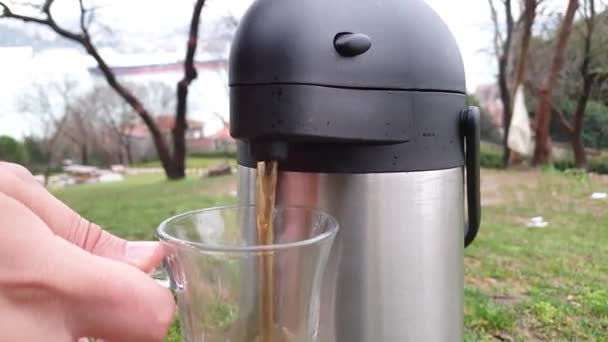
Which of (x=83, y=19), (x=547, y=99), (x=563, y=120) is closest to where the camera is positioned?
(x=563, y=120)

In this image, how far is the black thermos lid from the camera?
46cm

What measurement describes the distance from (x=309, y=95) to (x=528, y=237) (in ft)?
6.57

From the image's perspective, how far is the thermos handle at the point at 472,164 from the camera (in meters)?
→ 0.58


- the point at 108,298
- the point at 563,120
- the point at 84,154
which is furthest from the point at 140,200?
the point at 108,298

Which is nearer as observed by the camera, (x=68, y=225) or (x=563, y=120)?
(x=68, y=225)

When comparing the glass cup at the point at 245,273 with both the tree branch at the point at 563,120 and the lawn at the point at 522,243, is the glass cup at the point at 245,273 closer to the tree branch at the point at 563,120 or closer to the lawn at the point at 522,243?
the lawn at the point at 522,243

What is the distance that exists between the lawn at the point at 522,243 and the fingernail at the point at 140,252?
643mm

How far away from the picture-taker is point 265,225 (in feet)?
1.68

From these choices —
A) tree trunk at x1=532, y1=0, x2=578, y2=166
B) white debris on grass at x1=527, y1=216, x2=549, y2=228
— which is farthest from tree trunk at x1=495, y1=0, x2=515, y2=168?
white debris on grass at x1=527, y1=216, x2=549, y2=228

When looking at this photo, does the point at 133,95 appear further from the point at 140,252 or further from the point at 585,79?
the point at 140,252

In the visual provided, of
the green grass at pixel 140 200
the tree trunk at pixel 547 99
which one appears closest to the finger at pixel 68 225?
the green grass at pixel 140 200

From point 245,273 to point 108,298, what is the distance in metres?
0.14

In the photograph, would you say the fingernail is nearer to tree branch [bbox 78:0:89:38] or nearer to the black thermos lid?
the black thermos lid

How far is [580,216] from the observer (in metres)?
2.42
